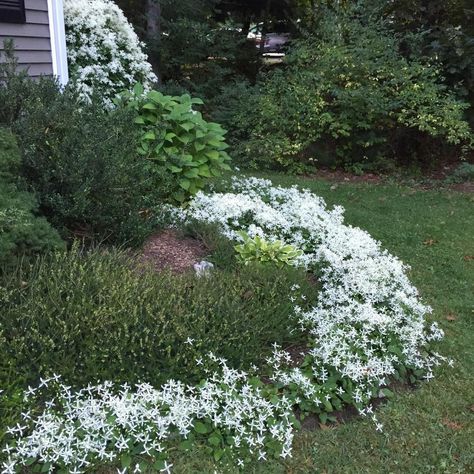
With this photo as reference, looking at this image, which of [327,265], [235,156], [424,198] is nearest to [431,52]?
[424,198]

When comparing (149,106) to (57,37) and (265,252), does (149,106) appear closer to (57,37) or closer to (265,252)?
A: (57,37)

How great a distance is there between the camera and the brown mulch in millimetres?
3807

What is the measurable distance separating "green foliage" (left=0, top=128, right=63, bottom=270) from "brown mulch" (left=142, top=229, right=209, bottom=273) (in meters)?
0.74

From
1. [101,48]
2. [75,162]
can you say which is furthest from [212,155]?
[101,48]

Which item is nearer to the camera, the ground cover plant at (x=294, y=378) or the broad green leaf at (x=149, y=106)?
the ground cover plant at (x=294, y=378)

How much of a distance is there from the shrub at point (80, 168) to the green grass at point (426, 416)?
5.77 ft

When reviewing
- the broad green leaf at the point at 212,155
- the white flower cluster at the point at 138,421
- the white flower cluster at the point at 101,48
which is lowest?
the white flower cluster at the point at 138,421

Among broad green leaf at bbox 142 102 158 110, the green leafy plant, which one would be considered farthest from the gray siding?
the green leafy plant

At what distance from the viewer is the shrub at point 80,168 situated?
3.46m

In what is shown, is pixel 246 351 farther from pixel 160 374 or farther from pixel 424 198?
pixel 424 198

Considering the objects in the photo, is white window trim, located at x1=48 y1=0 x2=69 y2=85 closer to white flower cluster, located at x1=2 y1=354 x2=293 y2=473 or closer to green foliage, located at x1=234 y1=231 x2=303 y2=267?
green foliage, located at x1=234 y1=231 x2=303 y2=267

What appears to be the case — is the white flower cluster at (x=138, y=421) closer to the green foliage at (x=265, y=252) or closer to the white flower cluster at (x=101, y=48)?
the green foliage at (x=265, y=252)

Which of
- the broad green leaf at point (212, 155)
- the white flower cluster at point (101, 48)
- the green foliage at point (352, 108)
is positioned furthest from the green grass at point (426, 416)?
the white flower cluster at point (101, 48)

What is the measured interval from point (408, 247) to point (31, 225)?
3688 mm
